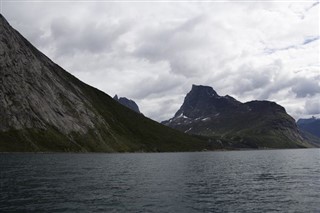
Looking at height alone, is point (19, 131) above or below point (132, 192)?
above

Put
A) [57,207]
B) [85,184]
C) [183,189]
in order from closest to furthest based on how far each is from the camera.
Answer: [57,207]
[183,189]
[85,184]

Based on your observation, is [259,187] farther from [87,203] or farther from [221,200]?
[87,203]

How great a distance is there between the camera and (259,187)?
6266 centimetres

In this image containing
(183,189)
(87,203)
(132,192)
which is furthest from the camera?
(183,189)

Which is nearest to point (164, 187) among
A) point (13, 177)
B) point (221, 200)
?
point (221, 200)

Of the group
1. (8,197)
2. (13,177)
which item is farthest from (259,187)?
(13,177)

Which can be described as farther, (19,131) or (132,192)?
(19,131)

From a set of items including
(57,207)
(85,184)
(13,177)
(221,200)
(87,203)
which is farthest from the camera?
(13,177)

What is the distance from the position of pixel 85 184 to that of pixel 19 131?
504 ft

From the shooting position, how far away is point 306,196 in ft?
170

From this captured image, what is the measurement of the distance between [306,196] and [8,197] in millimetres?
43424

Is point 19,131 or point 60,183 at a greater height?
point 19,131

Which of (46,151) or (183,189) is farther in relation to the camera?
(46,151)

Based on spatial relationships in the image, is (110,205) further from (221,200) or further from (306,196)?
(306,196)
